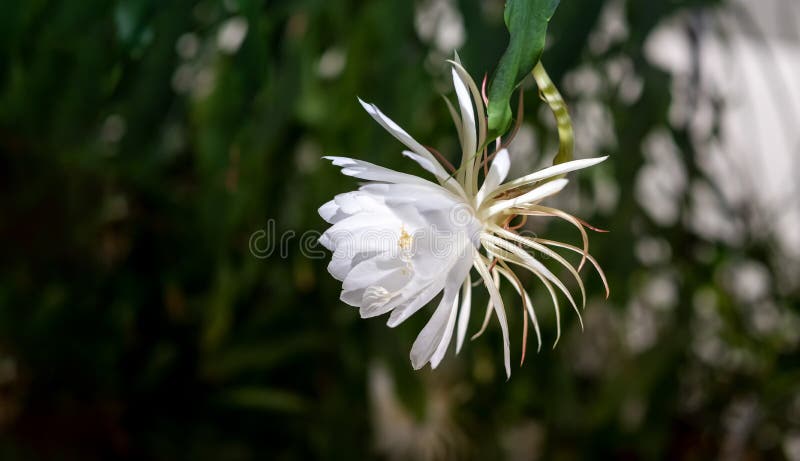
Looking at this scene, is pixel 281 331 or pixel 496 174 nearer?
pixel 496 174

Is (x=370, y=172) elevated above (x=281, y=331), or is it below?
above

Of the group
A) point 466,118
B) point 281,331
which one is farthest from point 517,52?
point 281,331

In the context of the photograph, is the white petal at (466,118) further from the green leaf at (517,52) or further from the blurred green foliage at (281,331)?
the blurred green foliage at (281,331)

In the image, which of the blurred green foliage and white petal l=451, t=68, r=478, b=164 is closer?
white petal l=451, t=68, r=478, b=164

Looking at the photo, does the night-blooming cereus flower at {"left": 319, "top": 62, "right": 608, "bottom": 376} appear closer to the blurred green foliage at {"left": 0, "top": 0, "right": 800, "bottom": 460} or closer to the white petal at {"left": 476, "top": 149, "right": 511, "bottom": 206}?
the white petal at {"left": 476, "top": 149, "right": 511, "bottom": 206}

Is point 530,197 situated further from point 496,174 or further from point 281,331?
point 281,331

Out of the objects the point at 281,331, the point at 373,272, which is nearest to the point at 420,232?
the point at 373,272

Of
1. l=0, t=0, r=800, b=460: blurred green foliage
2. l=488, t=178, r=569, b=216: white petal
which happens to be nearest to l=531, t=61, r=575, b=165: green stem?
l=488, t=178, r=569, b=216: white petal

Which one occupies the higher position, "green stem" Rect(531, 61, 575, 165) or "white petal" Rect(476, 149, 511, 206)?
"green stem" Rect(531, 61, 575, 165)
